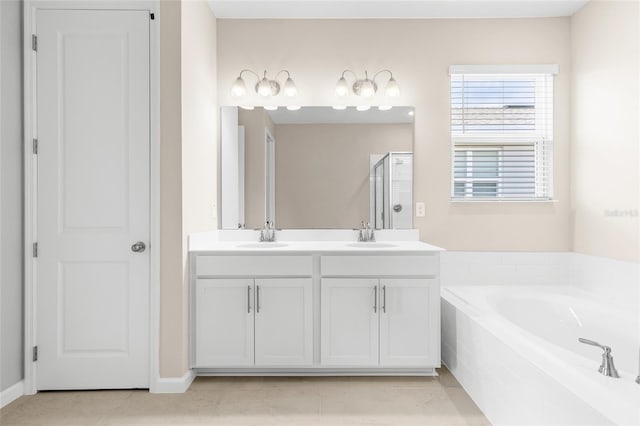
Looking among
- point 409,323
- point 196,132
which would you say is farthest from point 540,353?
point 196,132

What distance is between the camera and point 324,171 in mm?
3072

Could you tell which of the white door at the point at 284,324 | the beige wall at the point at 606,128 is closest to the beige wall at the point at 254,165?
the white door at the point at 284,324

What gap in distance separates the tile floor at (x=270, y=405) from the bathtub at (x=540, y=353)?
0.74ft

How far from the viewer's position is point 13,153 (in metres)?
2.29

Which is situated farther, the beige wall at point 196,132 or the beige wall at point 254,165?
the beige wall at point 254,165

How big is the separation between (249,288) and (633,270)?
2368 millimetres

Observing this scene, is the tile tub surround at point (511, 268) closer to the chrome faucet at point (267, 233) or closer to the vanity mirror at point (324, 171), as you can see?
the vanity mirror at point (324, 171)

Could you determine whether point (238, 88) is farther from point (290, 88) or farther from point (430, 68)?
point (430, 68)

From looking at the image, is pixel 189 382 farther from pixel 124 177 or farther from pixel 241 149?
pixel 241 149

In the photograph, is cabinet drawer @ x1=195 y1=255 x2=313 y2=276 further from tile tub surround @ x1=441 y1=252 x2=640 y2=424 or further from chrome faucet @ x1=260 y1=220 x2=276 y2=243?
tile tub surround @ x1=441 y1=252 x2=640 y2=424

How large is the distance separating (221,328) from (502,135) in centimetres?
248

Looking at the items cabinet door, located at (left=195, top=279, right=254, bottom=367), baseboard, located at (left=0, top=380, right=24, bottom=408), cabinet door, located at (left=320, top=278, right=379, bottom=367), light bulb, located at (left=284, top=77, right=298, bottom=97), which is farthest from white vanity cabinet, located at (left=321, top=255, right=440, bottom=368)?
baseboard, located at (left=0, top=380, right=24, bottom=408)

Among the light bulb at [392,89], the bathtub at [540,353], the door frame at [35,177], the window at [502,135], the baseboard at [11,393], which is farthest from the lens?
the window at [502,135]

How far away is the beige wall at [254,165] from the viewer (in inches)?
122
